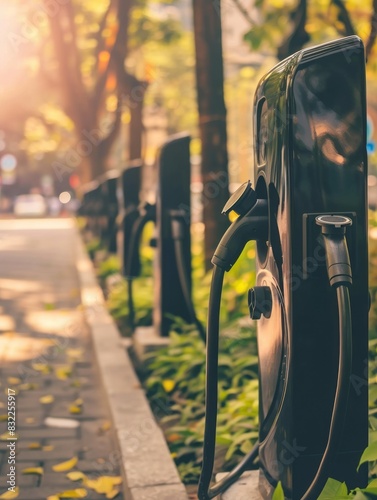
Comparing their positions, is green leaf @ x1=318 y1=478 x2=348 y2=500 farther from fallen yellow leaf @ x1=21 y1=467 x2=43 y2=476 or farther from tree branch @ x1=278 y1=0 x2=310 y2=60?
tree branch @ x1=278 y1=0 x2=310 y2=60

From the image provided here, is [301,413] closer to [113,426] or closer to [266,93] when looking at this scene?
[266,93]

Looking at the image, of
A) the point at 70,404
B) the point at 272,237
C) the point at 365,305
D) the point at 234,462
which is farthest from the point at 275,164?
the point at 70,404

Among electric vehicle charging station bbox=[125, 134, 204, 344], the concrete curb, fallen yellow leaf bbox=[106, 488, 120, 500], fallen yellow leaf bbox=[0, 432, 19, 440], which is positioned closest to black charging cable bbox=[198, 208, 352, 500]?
the concrete curb

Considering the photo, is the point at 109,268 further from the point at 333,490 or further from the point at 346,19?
the point at 333,490

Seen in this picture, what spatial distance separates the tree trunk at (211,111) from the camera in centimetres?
733

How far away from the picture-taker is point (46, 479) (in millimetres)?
3891

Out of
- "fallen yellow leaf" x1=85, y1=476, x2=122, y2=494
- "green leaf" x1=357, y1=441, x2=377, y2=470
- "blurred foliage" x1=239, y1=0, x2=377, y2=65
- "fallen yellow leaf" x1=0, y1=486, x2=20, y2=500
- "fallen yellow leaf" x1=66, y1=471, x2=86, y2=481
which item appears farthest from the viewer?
"blurred foliage" x1=239, y1=0, x2=377, y2=65

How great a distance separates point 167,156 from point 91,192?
11329 mm

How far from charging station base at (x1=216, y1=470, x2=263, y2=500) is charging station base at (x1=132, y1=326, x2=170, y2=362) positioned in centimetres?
259

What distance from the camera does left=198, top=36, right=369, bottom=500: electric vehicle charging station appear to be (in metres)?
2.50

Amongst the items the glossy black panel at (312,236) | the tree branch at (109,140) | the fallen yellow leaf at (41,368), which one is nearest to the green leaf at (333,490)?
the glossy black panel at (312,236)

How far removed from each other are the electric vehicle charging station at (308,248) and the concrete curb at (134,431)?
75 centimetres

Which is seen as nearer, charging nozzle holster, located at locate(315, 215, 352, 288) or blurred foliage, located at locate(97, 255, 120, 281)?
charging nozzle holster, located at locate(315, 215, 352, 288)

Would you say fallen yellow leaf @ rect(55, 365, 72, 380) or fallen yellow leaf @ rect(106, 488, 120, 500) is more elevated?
fallen yellow leaf @ rect(106, 488, 120, 500)
